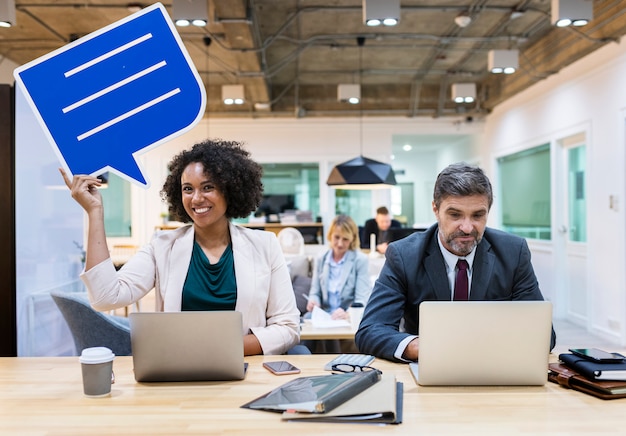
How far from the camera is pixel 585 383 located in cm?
164

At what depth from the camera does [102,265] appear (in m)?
2.00

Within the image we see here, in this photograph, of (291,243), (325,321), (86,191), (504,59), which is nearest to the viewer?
(86,191)

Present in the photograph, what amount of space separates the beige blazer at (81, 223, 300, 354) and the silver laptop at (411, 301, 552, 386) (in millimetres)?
786

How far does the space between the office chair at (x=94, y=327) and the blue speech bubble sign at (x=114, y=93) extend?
142 centimetres

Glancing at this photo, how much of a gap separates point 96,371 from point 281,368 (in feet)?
1.88

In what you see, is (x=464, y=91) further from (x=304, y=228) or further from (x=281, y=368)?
(x=281, y=368)

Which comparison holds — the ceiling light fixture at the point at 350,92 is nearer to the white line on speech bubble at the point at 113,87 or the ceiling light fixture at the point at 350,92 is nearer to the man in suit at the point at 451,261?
the man in suit at the point at 451,261

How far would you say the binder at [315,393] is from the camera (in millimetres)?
1462

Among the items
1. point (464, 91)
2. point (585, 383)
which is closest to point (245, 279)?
point (585, 383)

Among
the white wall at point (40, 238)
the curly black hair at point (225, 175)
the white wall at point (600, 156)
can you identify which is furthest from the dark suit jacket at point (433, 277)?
the white wall at point (600, 156)

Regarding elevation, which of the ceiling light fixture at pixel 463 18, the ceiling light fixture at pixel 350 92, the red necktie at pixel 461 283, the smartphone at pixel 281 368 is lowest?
the smartphone at pixel 281 368

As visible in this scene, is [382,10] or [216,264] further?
[382,10]

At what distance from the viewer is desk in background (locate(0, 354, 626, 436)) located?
54.4 inches

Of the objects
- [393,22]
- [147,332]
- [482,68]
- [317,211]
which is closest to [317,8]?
[393,22]
